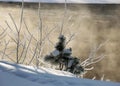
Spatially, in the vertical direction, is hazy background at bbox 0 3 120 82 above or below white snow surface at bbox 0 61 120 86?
below

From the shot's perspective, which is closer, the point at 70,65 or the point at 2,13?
the point at 70,65

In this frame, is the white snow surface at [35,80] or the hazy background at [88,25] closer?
the white snow surface at [35,80]

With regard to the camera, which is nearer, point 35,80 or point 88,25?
point 35,80

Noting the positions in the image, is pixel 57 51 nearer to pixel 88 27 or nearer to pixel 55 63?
pixel 55 63

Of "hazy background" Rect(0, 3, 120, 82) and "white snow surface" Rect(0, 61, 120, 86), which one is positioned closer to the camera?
"white snow surface" Rect(0, 61, 120, 86)

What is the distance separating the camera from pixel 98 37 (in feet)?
29.1

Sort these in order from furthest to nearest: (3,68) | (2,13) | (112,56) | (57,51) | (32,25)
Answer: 1. (2,13)
2. (32,25)
3. (112,56)
4. (57,51)
5. (3,68)

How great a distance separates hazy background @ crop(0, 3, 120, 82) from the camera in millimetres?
7564

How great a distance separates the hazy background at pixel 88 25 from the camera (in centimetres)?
756

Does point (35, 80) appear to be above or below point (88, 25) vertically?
above

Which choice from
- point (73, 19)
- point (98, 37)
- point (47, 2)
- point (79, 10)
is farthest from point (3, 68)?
point (47, 2)

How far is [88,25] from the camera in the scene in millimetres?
9477

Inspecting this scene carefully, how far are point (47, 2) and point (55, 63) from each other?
26.1 feet

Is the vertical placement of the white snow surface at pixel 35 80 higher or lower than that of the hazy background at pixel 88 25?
higher
